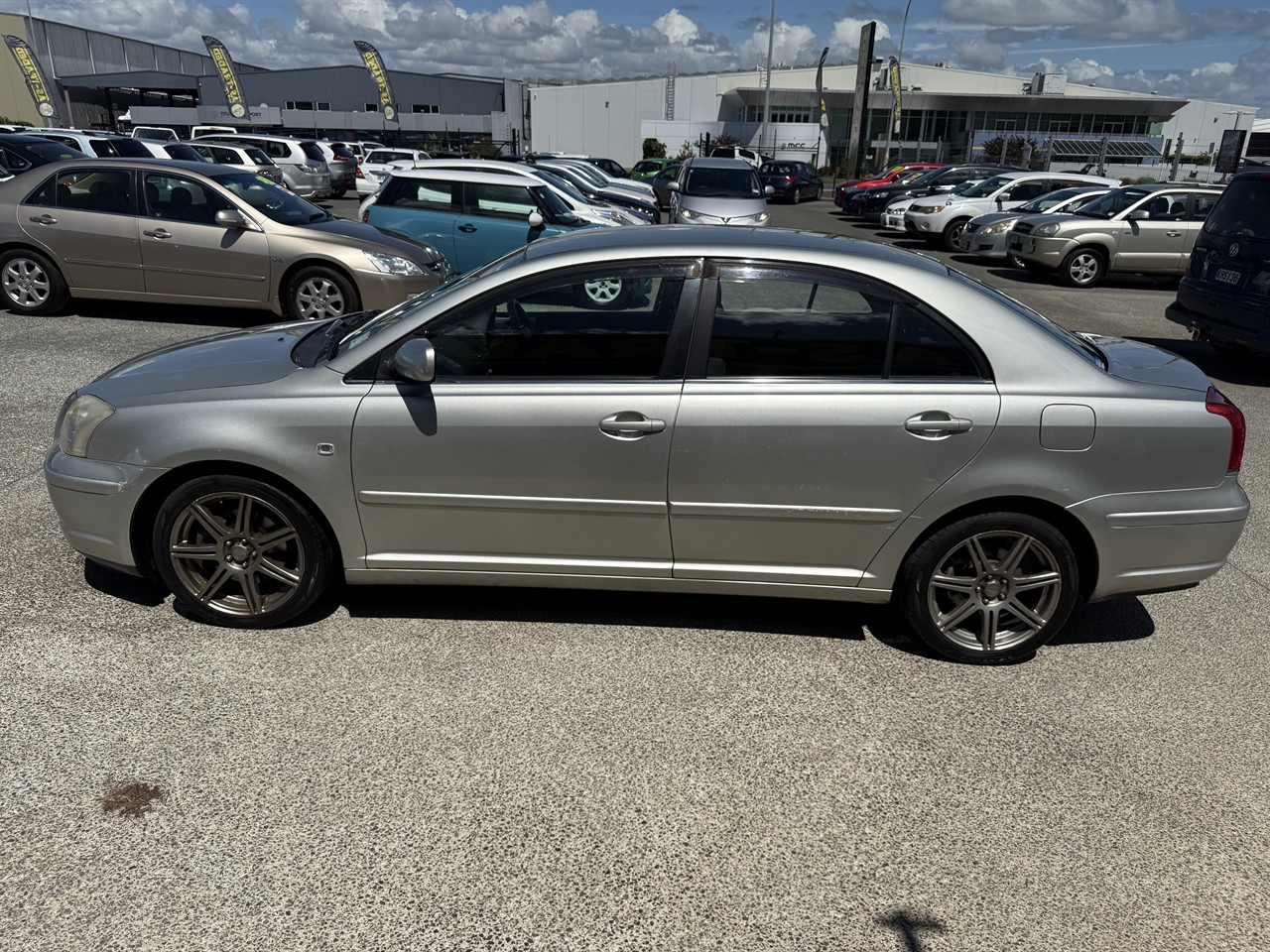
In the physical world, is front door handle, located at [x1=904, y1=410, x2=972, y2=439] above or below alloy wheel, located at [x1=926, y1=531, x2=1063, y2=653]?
above

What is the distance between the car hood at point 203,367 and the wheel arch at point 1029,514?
2638 mm

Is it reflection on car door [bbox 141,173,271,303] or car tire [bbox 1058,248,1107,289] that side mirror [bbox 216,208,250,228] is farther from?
car tire [bbox 1058,248,1107,289]

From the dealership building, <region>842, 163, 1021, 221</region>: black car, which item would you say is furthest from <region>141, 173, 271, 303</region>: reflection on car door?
the dealership building

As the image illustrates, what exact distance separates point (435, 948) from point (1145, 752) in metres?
2.51

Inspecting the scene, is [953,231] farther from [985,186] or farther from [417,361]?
[417,361]

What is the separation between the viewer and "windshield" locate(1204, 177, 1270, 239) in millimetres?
8750

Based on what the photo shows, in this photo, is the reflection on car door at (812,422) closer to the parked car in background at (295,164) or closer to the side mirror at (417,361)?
the side mirror at (417,361)

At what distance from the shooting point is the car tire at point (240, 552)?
376 centimetres

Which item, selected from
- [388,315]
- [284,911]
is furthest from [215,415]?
[284,911]

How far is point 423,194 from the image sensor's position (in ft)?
38.1

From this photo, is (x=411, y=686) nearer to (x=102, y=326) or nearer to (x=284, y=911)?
(x=284, y=911)

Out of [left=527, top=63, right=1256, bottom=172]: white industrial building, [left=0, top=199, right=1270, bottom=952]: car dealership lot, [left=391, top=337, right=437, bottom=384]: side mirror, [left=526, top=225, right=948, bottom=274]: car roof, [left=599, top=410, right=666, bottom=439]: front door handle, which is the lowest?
[left=0, top=199, right=1270, bottom=952]: car dealership lot

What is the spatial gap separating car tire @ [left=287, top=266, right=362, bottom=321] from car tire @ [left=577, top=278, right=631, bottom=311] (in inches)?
244

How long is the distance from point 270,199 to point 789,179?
27.8 meters
